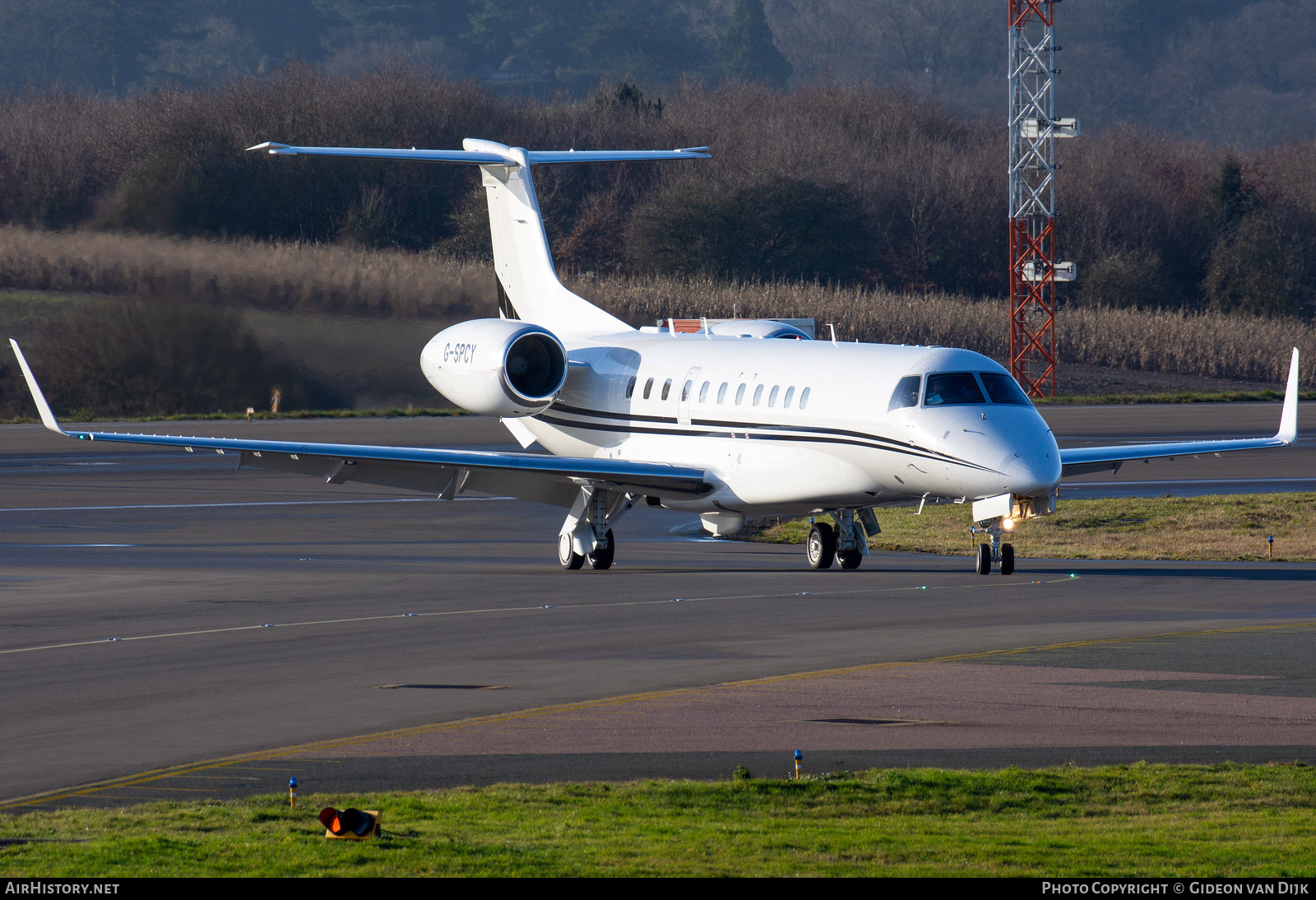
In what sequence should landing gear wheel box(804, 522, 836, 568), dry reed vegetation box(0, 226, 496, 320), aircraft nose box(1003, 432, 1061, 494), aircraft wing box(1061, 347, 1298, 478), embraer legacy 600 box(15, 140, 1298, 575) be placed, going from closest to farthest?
aircraft nose box(1003, 432, 1061, 494)
embraer legacy 600 box(15, 140, 1298, 575)
aircraft wing box(1061, 347, 1298, 478)
landing gear wheel box(804, 522, 836, 568)
dry reed vegetation box(0, 226, 496, 320)

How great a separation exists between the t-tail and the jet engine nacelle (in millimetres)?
2510

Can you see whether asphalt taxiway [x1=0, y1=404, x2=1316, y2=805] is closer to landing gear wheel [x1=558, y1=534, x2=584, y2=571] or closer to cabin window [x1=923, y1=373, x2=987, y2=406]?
landing gear wheel [x1=558, y1=534, x2=584, y2=571]

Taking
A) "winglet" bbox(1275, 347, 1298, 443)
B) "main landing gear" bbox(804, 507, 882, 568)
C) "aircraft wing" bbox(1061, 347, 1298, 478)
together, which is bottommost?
"main landing gear" bbox(804, 507, 882, 568)

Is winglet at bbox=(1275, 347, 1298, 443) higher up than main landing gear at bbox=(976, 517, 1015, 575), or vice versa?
winglet at bbox=(1275, 347, 1298, 443)

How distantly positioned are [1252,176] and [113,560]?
99201mm

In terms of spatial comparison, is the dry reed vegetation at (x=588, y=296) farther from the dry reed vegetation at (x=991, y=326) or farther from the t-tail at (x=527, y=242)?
the t-tail at (x=527, y=242)

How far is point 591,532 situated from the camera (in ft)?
92.9

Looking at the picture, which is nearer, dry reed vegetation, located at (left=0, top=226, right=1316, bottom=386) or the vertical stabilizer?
the vertical stabilizer

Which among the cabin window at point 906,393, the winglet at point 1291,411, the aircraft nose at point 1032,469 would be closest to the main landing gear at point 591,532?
the cabin window at point 906,393

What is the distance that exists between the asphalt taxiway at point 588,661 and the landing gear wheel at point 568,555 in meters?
0.33

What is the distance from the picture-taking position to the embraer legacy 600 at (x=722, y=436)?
81.5ft

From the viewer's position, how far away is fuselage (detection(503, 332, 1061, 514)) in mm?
Answer: 24547

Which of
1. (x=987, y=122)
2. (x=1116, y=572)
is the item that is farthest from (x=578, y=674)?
(x=987, y=122)

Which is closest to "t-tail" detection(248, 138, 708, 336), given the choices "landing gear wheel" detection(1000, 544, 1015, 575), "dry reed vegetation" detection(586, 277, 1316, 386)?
"landing gear wheel" detection(1000, 544, 1015, 575)
